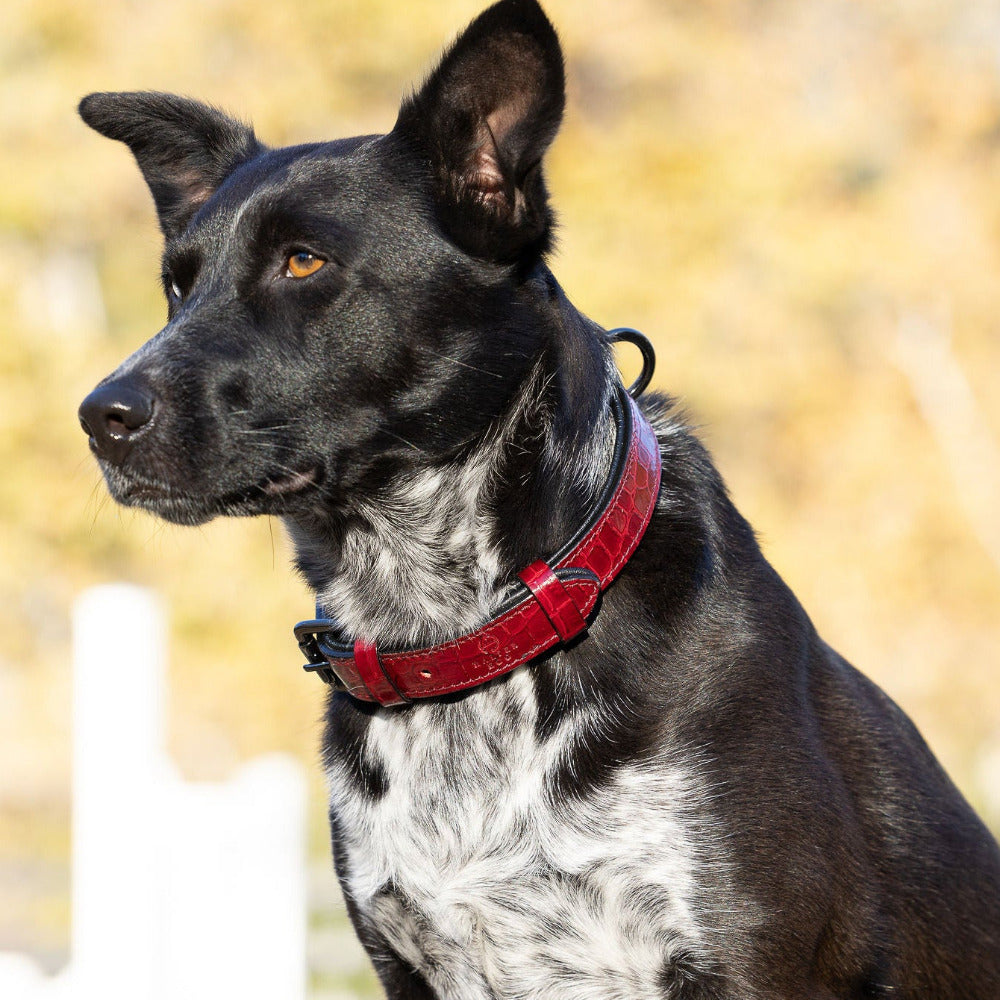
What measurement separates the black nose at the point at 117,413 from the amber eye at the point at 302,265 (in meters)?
0.31

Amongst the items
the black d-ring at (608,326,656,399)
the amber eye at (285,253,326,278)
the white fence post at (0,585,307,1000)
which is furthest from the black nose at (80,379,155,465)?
the white fence post at (0,585,307,1000)

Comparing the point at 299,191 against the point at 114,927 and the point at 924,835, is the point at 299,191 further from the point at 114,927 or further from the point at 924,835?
the point at 114,927

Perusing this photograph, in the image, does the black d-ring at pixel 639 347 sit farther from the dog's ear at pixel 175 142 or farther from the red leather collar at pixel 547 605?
the dog's ear at pixel 175 142

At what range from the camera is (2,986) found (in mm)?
3549

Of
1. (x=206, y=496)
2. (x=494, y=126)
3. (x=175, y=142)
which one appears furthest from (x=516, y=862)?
(x=175, y=142)

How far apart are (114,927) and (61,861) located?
6.40 metres

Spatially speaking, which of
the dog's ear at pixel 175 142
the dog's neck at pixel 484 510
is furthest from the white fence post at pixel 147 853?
the dog's neck at pixel 484 510

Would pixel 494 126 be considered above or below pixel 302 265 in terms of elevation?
above

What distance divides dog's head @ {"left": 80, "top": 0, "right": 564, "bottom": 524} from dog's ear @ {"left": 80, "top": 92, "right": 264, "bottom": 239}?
44 centimetres

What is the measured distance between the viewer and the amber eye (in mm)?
2232

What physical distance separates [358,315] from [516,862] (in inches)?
35.4

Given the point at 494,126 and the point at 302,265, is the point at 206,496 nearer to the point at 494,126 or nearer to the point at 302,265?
the point at 302,265

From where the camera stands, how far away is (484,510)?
2.30 m

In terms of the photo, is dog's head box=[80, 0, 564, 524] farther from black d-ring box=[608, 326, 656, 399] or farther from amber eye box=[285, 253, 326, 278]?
black d-ring box=[608, 326, 656, 399]
